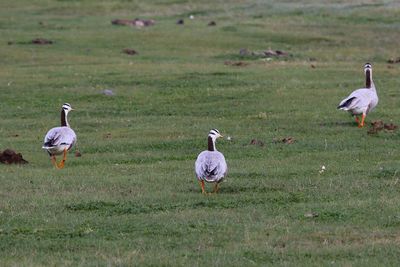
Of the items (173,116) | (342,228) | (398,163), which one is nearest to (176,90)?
(173,116)

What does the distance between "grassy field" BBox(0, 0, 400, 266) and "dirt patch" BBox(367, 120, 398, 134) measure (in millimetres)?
259

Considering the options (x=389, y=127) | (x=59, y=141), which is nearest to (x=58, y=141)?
(x=59, y=141)

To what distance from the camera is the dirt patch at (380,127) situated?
2042cm

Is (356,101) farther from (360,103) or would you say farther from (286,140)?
(286,140)

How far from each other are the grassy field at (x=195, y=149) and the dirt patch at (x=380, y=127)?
26 centimetres

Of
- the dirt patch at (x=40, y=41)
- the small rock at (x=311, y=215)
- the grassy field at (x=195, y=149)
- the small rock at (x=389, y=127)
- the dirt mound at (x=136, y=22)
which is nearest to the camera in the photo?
the grassy field at (x=195, y=149)

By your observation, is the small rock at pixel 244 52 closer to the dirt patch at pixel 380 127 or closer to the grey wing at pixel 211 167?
the dirt patch at pixel 380 127

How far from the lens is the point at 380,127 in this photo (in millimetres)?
20766

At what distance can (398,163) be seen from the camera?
54.4ft

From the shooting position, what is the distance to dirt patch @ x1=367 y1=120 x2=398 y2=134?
20422 mm

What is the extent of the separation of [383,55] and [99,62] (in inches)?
620

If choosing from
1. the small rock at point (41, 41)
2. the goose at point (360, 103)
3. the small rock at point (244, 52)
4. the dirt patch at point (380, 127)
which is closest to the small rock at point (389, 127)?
the dirt patch at point (380, 127)

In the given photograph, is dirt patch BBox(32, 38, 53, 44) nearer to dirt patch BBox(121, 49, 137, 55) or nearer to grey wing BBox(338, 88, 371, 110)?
dirt patch BBox(121, 49, 137, 55)

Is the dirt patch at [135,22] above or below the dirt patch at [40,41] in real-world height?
above
